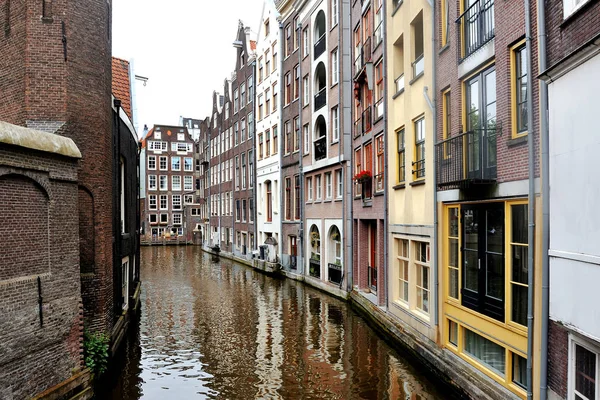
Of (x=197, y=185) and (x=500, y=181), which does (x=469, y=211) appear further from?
(x=197, y=185)

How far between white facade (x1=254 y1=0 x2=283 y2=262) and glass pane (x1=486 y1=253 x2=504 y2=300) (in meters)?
22.7

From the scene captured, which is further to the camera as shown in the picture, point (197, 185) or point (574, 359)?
point (197, 185)

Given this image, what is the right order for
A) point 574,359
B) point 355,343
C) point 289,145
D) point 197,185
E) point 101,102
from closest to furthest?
point 574,359 < point 101,102 < point 355,343 < point 289,145 < point 197,185

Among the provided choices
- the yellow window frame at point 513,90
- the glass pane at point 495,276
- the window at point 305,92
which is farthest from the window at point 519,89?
the window at point 305,92

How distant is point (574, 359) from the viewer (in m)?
6.61

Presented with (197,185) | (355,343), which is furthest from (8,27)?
(197,185)

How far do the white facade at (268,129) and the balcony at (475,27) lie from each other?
2155cm

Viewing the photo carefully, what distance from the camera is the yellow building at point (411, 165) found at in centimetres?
1204

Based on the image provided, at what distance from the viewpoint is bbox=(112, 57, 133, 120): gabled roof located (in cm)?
1741

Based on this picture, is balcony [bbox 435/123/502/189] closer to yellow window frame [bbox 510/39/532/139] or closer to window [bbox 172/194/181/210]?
yellow window frame [bbox 510/39/532/139]

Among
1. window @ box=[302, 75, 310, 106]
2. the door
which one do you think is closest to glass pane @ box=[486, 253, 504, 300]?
the door

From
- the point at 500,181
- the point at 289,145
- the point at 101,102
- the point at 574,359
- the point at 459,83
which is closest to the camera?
the point at 574,359

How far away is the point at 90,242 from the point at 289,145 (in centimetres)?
2027

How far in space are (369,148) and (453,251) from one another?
890 cm
